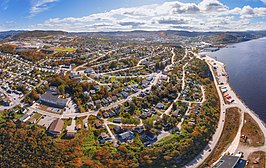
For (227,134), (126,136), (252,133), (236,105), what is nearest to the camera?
(126,136)

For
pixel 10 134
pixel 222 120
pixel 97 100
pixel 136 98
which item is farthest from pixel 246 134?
pixel 10 134

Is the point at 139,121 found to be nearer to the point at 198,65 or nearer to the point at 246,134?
the point at 246,134

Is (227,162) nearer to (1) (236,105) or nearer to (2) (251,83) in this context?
(1) (236,105)

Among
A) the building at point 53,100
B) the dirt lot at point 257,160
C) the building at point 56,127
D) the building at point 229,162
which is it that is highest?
the building at point 53,100

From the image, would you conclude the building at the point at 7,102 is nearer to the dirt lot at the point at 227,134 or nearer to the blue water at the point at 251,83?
the dirt lot at the point at 227,134

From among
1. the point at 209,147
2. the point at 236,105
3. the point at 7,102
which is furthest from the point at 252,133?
the point at 7,102

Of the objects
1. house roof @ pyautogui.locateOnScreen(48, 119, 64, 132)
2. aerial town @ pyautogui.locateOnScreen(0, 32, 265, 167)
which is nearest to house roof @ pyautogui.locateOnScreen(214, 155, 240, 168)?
aerial town @ pyautogui.locateOnScreen(0, 32, 265, 167)

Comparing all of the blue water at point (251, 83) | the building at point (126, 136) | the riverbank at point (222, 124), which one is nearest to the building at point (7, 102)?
the building at point (126, 136)
